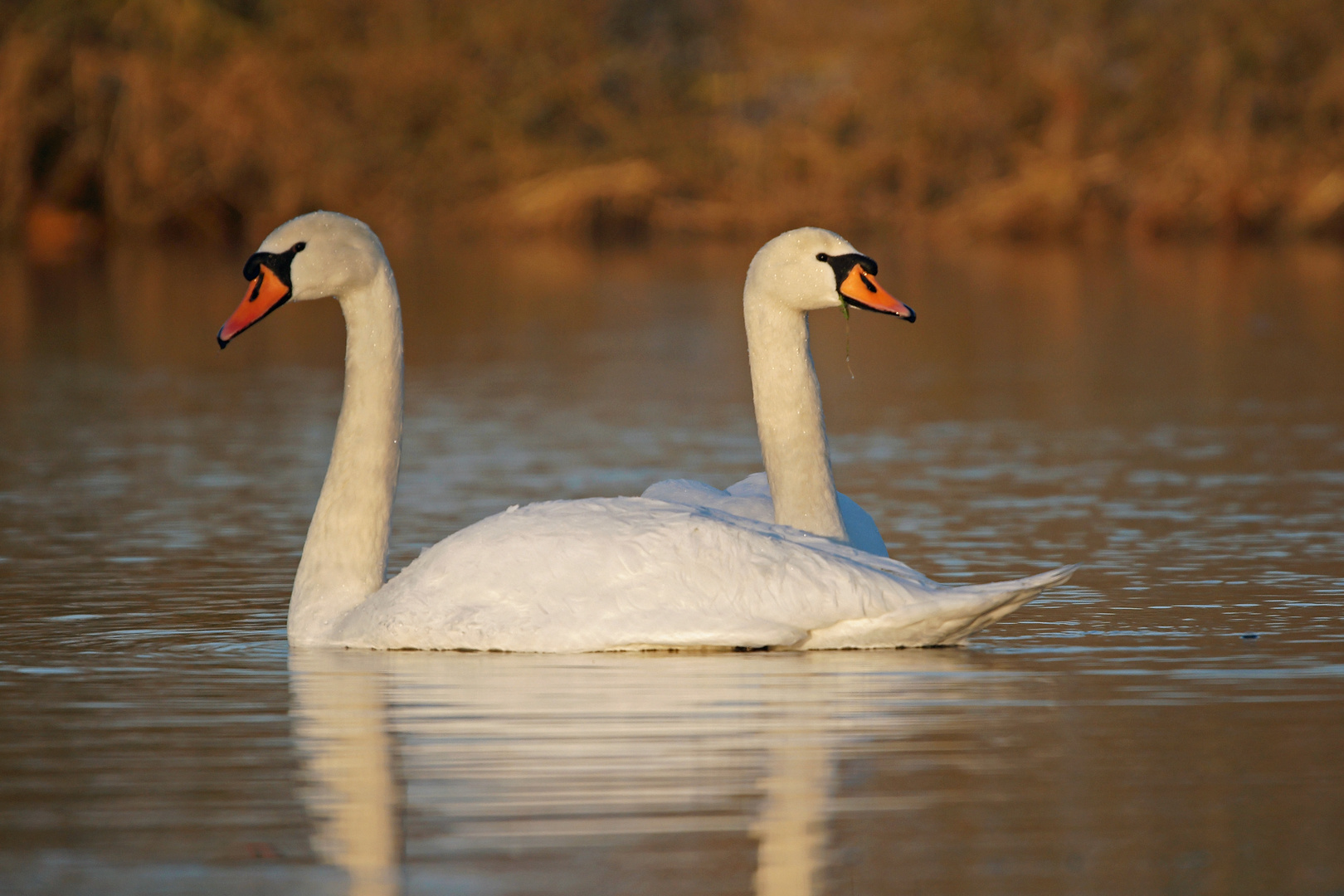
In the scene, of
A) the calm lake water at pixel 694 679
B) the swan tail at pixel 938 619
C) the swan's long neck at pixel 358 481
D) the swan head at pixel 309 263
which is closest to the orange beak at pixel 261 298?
the swan head at pixel 309 263

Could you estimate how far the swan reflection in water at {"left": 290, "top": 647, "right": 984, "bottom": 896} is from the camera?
195 inches

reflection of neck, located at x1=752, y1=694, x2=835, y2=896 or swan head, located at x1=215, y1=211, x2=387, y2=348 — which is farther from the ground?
swan head, located at x1=215, y1=211, x2=387, y2=348

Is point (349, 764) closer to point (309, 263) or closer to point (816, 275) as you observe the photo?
point (309, 263)

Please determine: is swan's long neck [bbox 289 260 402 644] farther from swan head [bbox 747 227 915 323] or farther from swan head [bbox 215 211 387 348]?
swan head [bbox 747 227 915 323]

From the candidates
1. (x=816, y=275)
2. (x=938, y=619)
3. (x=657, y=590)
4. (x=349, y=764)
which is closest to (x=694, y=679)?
(x=657, y=590)

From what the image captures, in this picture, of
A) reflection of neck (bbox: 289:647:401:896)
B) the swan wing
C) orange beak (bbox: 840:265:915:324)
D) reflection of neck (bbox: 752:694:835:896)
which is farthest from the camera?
orange beak (bbox: 840:265:915:324)

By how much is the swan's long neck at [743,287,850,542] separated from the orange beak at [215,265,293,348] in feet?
5.43

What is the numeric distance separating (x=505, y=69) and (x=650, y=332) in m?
21.2

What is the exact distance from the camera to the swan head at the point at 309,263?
7988 mm

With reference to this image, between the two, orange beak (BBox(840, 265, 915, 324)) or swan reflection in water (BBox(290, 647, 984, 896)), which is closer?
swan reflection in water (BBox(290, 647, 984, 896))

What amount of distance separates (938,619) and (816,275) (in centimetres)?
172

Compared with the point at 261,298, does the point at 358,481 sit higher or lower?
lower

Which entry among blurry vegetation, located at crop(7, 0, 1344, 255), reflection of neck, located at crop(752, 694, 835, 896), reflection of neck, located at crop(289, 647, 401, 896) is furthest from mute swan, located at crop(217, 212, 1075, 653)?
blurry vegetation, located at crop(7, 0, 1344, 255)

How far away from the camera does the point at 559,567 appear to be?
23.5 ft
